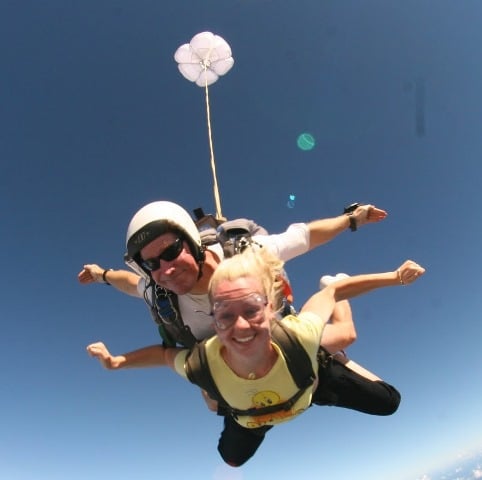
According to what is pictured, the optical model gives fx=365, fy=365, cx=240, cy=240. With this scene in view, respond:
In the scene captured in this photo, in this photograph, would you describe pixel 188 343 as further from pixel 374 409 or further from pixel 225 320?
pixel 374 409

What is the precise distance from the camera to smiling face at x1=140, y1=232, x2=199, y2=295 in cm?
262

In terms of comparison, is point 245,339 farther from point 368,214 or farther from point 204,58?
point 204,58

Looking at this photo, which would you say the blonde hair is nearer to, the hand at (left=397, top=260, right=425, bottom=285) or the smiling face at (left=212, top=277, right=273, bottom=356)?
the smiling face at (left=212, top=277, right=273, bottom=356)

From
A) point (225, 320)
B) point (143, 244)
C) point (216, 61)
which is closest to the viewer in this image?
point (225, 320)

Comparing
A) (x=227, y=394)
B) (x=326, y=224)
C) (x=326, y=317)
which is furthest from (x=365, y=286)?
(x=227, y=394)

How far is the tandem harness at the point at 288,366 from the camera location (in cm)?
219

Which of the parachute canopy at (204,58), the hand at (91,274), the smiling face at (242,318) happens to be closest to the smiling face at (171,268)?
the smiling face at (242,318)

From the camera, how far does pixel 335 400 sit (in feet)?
10.5

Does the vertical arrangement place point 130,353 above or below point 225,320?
above

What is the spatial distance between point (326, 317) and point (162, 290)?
4.19 ft

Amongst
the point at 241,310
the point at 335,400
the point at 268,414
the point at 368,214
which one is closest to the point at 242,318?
the point at 241,310

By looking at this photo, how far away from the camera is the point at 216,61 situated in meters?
5.96

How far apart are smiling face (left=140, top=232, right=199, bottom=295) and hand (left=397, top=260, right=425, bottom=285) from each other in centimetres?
152

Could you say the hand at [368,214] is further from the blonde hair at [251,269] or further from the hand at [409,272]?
the blonde hair at [251,269]
